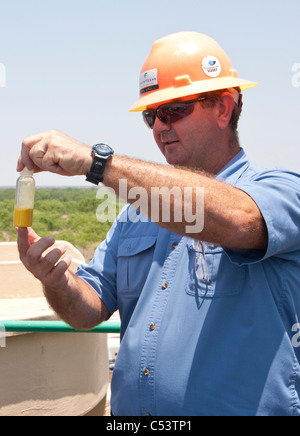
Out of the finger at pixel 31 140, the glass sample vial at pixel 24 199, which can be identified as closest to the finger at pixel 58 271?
the glass sample vial at pixel 24 199

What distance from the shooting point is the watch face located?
201cm

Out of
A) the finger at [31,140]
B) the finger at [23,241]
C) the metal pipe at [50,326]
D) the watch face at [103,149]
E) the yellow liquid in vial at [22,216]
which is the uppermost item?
the finger at [31,140]

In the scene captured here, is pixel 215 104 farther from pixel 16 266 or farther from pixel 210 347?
pixel 16 266

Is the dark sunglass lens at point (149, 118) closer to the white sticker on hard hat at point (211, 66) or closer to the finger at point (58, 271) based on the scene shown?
the white sticker on hard hat at point (211, 66)

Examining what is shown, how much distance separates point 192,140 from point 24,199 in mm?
787

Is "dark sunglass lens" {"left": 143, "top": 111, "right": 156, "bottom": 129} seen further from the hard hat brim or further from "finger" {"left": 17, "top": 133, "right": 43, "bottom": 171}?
"finger" {"left": 17, "top": 133, "right": 43, "bottom": 171}

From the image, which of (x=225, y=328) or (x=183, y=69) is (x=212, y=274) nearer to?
(x=225, y=328)

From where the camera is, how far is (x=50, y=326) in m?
3.12

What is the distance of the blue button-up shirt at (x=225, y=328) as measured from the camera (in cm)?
212

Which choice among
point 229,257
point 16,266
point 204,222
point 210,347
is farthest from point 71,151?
point 16,266

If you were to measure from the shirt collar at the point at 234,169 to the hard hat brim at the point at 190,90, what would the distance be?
0.36 metres

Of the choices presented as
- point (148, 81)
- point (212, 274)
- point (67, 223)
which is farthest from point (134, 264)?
point (67, 223)

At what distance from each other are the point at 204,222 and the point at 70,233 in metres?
49.4

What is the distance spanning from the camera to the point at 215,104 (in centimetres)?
270
